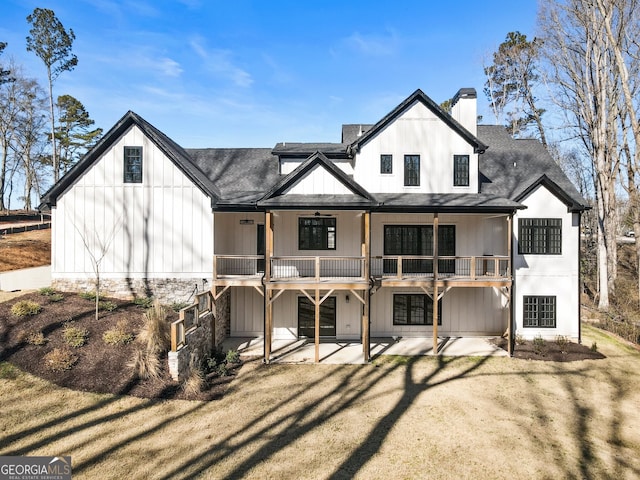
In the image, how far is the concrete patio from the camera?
12.2 meters

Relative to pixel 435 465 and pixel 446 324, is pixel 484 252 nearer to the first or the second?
pixel 446 324

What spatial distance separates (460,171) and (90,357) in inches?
593

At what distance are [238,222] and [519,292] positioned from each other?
12479mm

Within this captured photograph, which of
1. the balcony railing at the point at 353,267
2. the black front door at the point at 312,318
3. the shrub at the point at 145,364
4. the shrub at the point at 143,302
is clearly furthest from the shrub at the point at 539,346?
the shrub at the point at 143,302

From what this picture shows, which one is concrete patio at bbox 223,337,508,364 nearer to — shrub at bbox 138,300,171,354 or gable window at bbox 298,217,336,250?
shrub at bbox 138,300,171,354

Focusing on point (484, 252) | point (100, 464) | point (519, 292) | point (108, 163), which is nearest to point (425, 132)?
point (484, 252)

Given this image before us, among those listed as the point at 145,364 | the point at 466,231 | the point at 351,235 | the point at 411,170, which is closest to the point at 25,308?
the point at 145,364

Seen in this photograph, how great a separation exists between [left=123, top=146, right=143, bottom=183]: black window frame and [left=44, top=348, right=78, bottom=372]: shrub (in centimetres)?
692

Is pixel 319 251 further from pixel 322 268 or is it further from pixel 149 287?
pixel 149 287

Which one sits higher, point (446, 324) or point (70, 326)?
point (70, 326)

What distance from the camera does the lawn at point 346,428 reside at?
20.7 feet

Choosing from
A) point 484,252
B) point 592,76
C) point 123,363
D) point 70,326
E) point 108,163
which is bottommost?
point 123,363

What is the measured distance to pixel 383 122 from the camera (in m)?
14.0

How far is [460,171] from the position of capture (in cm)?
1438
